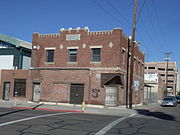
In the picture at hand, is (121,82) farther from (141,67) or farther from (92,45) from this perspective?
(141,67)

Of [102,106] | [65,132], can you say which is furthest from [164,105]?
[65,132]

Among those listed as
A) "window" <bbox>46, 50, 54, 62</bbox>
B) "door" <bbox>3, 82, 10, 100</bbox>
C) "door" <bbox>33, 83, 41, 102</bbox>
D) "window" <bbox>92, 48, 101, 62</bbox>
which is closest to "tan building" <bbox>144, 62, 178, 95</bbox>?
"window" <bbox>46, 50, 54, 62</bbox>

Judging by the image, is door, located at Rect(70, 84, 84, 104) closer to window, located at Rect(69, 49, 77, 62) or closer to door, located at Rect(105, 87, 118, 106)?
door, located at Rect(105, 87, 118, 106)

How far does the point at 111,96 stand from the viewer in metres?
26.0

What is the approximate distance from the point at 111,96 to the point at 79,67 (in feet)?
15.5

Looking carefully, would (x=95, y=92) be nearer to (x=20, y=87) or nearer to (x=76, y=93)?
(x=76, y=93)

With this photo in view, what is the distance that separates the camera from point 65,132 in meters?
10.4

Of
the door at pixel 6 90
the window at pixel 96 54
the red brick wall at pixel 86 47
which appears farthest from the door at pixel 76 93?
the door at pixel 6 90

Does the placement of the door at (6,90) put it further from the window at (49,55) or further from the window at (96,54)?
the window at (96,54)

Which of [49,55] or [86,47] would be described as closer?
[86,47]

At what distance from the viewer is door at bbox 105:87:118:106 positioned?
1019 inches

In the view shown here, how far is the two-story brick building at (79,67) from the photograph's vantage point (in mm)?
25953

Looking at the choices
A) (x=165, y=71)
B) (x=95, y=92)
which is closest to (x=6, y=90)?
(x=95, y=92)

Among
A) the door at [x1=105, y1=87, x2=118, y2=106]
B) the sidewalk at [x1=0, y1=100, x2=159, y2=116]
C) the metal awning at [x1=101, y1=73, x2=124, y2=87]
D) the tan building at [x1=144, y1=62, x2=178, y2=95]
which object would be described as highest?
the tan building at [x1=144, y1=62, x2=178, y2=95]
